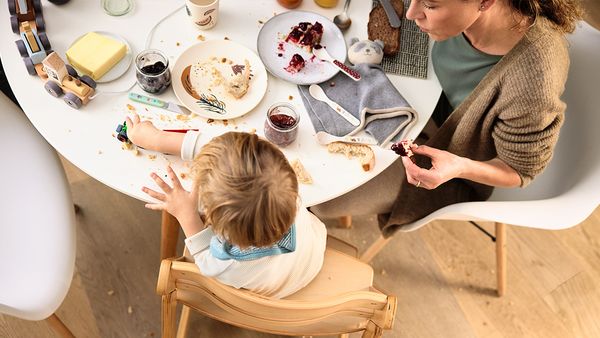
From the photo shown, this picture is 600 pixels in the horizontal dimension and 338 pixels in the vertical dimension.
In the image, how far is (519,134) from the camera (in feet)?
3.84

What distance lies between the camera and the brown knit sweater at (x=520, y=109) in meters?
1.11

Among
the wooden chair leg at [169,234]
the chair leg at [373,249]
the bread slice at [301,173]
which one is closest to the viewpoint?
the bread slice at [301,173]

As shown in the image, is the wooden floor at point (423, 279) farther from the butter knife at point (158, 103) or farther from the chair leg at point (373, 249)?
the butter knife at point (158, 103)

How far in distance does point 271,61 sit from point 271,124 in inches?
8.8

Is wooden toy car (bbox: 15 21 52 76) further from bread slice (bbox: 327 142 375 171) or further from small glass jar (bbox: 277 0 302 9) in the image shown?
bread slice (bbox: 327 142 375 171)

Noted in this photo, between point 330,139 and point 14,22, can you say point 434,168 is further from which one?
point 14,22

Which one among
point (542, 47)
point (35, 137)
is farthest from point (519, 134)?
point (35, 137)

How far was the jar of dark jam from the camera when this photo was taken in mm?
1162

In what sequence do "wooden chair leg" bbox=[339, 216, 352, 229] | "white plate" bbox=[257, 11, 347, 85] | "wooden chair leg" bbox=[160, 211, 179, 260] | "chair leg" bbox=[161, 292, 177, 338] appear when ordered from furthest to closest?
"wooden chair leg" bbox=[339, 216, 352, 229], "wooden chair leg" bbox=[160, 211, 179, 260], "white plate" bbox=[257, 11, 347, 85], "chair leg" bbox=[161, 292, 177, 338]

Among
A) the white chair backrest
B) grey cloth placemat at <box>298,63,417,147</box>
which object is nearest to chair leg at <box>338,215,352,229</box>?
the white chair backrest

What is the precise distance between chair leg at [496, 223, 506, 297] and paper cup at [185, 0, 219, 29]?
1104 mm

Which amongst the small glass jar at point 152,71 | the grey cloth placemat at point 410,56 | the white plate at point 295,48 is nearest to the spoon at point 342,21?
the white plate at point 295,48

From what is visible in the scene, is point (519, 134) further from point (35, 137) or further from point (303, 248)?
point (35, 137)

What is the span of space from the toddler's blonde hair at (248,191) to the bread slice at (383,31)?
1.72ft
